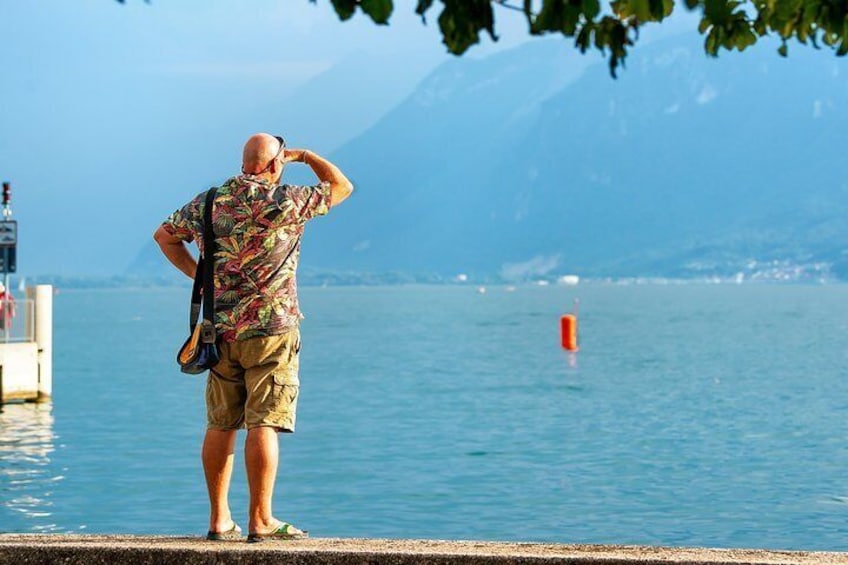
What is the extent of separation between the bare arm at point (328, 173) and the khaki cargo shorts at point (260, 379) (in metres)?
0.63

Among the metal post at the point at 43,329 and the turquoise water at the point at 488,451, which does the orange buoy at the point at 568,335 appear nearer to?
the turquoise water at the point at 488,451

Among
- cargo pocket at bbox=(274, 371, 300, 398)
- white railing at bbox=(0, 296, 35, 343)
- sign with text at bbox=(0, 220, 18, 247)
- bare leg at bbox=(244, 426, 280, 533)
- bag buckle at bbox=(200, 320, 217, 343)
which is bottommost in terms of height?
bare leg at bbox=(244, 426, 280, 533)

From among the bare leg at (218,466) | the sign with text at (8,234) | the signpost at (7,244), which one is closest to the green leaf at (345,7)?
the bare leg at (218,466)

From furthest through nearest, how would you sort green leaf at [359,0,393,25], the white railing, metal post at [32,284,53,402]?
metal post at [32,284,53,402]
the white railing
green leaf at [359,0,393,25]

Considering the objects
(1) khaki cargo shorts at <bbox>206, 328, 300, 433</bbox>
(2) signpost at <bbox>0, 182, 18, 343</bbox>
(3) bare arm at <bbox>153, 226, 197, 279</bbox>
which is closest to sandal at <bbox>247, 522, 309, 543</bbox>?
(1) khaki cargo shorts at <bbox>206, 328, 300, 433</bbox>

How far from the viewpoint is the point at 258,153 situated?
23.4ft

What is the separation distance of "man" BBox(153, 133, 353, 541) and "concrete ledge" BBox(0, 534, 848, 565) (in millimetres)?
598

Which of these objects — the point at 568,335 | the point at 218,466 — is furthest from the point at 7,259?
the point at 568,335

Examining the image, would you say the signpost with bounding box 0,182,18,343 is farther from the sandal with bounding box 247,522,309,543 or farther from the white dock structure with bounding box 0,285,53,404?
the sandal with bounding box 247,522,309,543

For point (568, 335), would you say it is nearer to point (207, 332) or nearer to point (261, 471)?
point (261, 471)

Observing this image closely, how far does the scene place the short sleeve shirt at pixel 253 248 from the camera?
703 cm

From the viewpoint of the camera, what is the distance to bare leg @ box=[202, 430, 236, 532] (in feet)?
23.4

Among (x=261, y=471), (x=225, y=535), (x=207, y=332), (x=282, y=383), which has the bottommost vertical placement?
(x=225, y=535)

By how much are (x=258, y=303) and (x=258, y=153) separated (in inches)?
25.6
